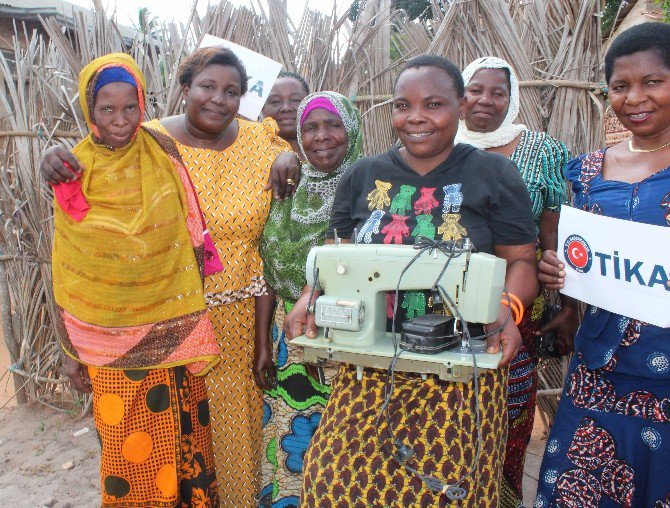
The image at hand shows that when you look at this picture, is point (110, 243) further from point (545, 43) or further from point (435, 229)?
point (545, 43)

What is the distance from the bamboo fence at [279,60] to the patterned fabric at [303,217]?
1.25m

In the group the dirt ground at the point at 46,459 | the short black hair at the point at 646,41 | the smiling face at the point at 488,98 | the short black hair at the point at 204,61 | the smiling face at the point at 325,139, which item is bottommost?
the dirt ground at the point at 46,459

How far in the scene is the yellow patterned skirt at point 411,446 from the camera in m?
1.70

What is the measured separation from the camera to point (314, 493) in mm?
1760

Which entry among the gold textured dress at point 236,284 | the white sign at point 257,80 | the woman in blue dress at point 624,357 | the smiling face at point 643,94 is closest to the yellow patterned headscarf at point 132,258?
the gold textured dress at point 236,284

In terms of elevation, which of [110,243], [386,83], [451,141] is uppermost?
[386,83]

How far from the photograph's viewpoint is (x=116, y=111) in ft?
8.00

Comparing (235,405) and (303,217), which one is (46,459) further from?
(303,217)

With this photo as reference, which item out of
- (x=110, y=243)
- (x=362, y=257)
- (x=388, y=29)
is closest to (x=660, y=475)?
(x=362, y=257)

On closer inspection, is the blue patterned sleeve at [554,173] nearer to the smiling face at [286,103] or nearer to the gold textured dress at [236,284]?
the gold textured dress at [236,284]

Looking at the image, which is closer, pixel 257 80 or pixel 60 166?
pixel 60 166

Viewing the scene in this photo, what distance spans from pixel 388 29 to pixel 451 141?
245cm

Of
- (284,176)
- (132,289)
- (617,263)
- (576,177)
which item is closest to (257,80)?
(284,176)

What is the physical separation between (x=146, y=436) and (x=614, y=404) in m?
1.94
